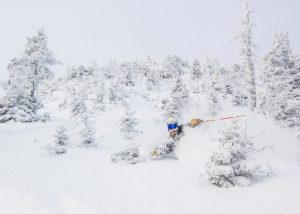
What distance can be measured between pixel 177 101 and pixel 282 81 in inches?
376

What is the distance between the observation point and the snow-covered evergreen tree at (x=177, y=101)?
29.6m

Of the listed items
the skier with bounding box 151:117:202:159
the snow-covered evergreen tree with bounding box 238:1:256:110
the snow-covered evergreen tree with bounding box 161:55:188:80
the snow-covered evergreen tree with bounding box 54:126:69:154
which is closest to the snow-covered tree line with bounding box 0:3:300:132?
the snow-covered evergreen tree with bounding box 238:1:256:110

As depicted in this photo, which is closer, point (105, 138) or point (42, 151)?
point (42, 151)

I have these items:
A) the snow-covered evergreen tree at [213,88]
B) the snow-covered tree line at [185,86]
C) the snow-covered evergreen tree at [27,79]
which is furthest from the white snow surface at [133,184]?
the snow-covered evergreen tree at [213,88]

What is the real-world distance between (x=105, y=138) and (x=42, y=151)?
25.5 feet

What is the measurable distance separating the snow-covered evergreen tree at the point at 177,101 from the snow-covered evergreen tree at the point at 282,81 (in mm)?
7867

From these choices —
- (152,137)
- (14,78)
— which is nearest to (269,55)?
(152,137)

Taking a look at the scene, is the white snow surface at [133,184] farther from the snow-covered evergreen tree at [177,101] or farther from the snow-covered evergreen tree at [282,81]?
the snow-covered evergreen tree at [177,101]

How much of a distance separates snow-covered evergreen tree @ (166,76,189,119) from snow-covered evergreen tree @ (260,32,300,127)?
25.8 feet

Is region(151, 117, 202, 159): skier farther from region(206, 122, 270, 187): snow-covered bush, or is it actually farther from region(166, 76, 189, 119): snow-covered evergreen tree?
region(166, 76, 189, 119): snow-covered evergreen tree

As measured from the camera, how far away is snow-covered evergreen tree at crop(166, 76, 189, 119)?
29641 millimetres

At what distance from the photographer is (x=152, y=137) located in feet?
52.3

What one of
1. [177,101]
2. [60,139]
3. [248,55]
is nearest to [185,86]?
[177,101]

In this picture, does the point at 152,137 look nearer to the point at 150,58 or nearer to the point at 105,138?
the point at 105,138
